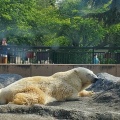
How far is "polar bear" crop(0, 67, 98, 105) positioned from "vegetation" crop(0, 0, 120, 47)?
83.5 ft

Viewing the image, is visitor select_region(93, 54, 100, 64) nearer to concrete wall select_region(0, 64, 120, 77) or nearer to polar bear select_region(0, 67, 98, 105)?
concrete wall select_region(0, 64, 120, 77)

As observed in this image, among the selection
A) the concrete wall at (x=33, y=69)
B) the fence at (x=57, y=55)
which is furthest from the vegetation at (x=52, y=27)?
the concrete wall at (x=33, y=69)

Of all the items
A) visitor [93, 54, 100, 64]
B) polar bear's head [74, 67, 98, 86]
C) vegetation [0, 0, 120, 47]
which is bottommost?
polar bear's head [74, 67, 98, 86]

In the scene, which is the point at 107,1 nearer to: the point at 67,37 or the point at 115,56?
the point at 115,56

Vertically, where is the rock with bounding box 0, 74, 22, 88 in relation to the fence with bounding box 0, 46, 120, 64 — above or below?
below

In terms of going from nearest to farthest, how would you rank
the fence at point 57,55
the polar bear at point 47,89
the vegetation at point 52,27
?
the polar bear at point 47,89, the fence at point 57,55, the vegetation at point 52,27

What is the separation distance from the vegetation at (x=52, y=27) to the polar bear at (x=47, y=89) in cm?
2546

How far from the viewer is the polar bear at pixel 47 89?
7.67m

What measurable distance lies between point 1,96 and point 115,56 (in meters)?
10.1

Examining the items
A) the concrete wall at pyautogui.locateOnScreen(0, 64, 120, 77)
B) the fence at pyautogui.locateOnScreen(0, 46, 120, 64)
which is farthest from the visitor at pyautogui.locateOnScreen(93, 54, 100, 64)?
the concrete wall at pyautogui.locateOnScreen(0, 64, 120, 77)

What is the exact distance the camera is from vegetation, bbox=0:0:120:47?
3584 cm

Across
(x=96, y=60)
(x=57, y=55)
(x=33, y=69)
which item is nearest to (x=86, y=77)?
(x=33, y=69)

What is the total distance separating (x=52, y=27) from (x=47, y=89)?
3111 cm

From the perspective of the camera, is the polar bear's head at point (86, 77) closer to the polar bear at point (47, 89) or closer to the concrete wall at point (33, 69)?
the polar bear at point (47, 89)
